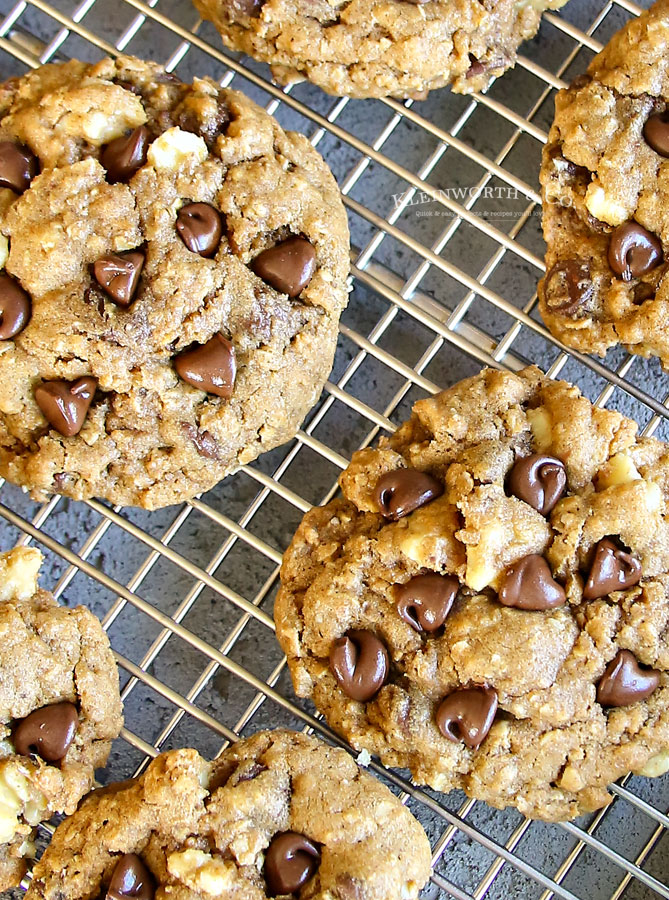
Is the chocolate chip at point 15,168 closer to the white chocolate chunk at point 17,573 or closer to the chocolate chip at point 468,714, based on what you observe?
the white chocolate chunk at point 17,573

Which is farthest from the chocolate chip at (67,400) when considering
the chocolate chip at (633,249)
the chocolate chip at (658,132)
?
the chocolate chip at (658,132)

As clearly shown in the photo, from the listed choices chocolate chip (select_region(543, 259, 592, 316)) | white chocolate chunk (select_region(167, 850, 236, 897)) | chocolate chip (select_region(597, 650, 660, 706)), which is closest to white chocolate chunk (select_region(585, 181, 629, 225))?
chocolate chip (select_region(543, 259, 592, 316))

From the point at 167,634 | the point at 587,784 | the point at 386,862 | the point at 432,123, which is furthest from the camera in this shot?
the point at 432,123

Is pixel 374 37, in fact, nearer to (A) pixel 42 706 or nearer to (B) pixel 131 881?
(A) pixel 42 706

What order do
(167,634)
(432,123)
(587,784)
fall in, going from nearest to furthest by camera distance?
1. (587,784)
2. (167,634)
3. (432,123)

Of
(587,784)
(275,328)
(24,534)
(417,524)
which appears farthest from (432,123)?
(587,784)

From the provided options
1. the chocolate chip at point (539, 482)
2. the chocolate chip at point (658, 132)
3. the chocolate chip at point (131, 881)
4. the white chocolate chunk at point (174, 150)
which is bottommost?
the chocolate chip at point (131, 881)

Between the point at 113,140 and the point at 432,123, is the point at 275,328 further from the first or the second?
the point at 432,123
